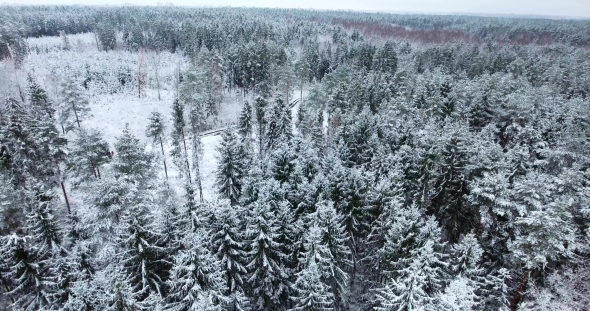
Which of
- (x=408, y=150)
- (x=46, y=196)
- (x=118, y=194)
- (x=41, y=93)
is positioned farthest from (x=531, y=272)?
(x=41, y=93)

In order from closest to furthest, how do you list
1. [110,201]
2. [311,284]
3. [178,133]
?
[311,284] → [110,201] → [178,133]

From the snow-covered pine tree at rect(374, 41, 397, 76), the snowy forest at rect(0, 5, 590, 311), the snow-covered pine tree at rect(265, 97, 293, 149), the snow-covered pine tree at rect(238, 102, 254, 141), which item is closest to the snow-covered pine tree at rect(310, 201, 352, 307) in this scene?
the snowy forest at rect(0, 5, 590, 311)

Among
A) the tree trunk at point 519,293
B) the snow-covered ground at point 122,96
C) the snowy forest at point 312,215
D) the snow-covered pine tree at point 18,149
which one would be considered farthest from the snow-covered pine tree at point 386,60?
the snow-covered pine tree at point 18,149

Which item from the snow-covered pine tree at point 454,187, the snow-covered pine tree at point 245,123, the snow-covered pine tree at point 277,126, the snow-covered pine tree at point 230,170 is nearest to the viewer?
the snow-covered pine tree at point 454,187

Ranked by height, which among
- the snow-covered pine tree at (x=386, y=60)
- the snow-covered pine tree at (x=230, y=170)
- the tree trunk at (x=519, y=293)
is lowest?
the tree trunk at (x=519, y=293)

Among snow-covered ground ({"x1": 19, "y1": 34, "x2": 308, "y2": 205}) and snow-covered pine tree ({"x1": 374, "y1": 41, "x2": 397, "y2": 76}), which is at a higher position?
snow-covered pine tree ({"x1": 374, "y1": 41, "x2": 397, "y2": 76})

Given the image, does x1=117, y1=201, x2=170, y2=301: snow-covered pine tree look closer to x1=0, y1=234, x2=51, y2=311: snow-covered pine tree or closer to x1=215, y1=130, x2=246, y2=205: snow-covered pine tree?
x1=0, y1=234, x2=51, y2=311: snow-covered pine tree

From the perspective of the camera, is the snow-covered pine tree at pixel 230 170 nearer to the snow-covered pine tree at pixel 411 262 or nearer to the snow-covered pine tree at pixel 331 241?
the snow-covered pine tree at pixel 331 241

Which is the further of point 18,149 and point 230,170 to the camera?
point 230,170

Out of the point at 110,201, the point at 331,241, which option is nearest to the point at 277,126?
the point at 110,201

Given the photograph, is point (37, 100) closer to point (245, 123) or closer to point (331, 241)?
point (245, 123)
